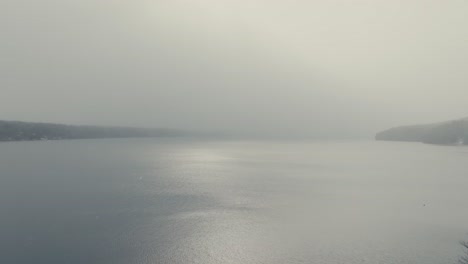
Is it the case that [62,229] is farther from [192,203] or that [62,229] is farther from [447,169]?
Result: [447,169]

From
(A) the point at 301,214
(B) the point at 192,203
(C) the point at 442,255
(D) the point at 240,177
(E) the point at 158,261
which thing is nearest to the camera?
(E) the point at 158,261

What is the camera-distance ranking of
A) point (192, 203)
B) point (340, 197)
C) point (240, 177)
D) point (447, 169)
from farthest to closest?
point (447, 169) < point (240, 177) < point (340, 197) < point (192, 203)

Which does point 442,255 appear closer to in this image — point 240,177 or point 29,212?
point 29,212

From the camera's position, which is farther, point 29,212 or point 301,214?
point 301,214

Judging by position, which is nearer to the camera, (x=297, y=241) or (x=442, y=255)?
(x=442, y=255)

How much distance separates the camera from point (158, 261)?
33562 millimetres

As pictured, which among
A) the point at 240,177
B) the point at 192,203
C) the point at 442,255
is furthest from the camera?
the point at 240,177

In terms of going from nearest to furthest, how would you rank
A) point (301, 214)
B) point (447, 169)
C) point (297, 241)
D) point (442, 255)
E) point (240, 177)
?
point (442, 255) → point (297, 241) → point (301, 214) → point (240, 177) → point (447, 169)

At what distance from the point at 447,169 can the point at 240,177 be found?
268 feet

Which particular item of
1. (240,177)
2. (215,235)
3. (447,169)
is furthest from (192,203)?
(447,169)

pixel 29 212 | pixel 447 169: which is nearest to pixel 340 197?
pixel 29 212

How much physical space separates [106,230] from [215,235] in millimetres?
14738

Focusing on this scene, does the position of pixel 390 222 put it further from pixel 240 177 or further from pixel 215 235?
pixel 240 177

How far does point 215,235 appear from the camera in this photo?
137 feet
